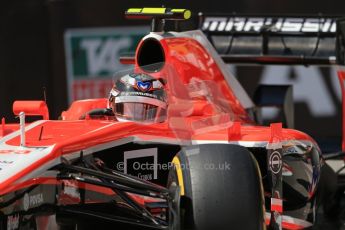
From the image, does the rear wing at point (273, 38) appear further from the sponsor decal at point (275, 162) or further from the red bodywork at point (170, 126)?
the sponsor decal at point (275, 162)

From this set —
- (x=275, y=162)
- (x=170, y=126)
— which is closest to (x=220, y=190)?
(x=275, y=162)

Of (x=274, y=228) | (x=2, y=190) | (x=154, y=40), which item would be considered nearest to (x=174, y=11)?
(x=154, y=40)

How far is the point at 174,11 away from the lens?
5.45 m

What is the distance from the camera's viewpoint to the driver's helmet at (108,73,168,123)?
4512 mm

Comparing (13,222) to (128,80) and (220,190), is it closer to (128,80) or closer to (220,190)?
(220,190)

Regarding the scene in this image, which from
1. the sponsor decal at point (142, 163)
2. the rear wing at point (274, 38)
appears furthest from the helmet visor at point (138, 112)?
the rear wing at point (274, 38)

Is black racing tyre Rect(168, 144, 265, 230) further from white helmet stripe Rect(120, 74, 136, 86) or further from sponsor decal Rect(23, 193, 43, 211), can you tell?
white helmet stripe Rect(120, 74, 136, 86)

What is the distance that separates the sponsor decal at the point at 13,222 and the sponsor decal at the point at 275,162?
1357 mm

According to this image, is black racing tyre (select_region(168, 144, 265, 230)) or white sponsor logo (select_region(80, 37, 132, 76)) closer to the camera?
black racing tyre (select_region(168, 144, 265, 230))

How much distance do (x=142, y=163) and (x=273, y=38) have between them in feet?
7.92

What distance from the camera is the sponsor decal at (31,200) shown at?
3.74 metres

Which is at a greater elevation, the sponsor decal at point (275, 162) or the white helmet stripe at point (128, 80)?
the white helmet stripe at point (128, 80)

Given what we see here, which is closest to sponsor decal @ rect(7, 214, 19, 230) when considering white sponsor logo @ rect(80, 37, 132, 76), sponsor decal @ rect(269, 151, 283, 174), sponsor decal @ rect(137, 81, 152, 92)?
sponsor decal @ rect(137, 81, 152, 92)

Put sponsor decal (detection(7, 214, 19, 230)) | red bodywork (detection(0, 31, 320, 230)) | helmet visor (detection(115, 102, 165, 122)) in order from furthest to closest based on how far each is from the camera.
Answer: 1. helmet visor (detection(115, 102, 165, 122))
2. red bodywork (detection(0, 31, 320, 230))
3. sponsor decal (detection(7, 214, 19, 230))
